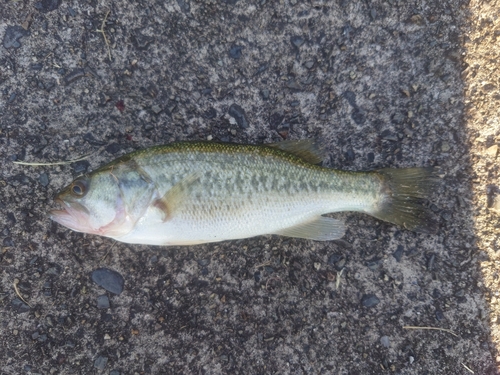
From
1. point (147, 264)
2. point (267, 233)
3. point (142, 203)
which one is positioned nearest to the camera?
point (142, 203)

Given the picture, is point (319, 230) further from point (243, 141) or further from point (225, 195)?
point (243, 141)

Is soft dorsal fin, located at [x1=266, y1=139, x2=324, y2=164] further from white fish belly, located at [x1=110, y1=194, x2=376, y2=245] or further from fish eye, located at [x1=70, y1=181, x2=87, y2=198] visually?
fish eye, located at [x1=70, y1=181, x2=87, y2=198]

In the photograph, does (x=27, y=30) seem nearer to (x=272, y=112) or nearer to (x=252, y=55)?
(x=252, y=55)

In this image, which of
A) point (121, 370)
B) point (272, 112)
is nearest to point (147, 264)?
point (121, 370)

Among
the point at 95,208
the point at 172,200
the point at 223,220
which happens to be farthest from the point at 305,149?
the point at 95,208

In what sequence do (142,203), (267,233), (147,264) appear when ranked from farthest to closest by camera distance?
(147,264) < (267,233) < (142,203)

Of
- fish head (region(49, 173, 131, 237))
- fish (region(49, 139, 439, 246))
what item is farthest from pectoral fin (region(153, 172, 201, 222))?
fish head (region(49, 173, 131, 237))

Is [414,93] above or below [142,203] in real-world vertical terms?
above
